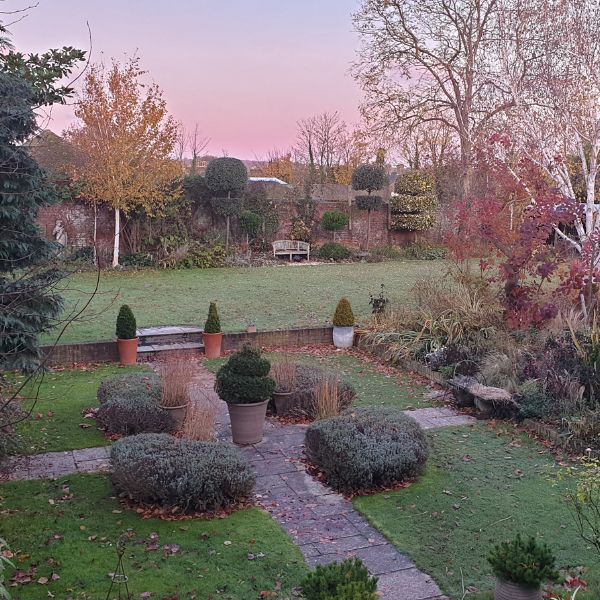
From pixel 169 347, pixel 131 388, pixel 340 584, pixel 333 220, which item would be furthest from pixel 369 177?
pixel 340 584

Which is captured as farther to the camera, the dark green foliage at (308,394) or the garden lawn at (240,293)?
the garden lawn at (240,293)

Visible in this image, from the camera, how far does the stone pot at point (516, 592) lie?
130 inches

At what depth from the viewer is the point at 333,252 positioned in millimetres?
22406

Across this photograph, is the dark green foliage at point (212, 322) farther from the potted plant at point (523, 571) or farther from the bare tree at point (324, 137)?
the bare tree at point (324, 137)

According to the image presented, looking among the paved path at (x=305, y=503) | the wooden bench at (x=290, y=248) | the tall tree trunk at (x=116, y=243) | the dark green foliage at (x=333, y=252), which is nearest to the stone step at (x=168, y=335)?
the paved path at (x=305, y=503)

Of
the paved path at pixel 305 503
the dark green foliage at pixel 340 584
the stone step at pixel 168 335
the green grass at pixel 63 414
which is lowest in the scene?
the paved path at pixel 305 503

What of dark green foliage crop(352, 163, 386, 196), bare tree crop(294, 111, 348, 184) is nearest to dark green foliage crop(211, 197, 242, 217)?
dark green foliage crop(352, 163, 386, 196)

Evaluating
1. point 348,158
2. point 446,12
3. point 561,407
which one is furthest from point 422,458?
point 348,158

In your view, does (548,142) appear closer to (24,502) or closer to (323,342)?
(323,342)

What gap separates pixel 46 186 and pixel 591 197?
764cm

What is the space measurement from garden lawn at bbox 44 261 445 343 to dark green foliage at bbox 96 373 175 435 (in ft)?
10.1

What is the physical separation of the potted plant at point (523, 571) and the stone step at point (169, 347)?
7.46 metres

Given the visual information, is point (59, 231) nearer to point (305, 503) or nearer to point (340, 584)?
point (305, 503)

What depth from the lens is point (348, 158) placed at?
3322cm
